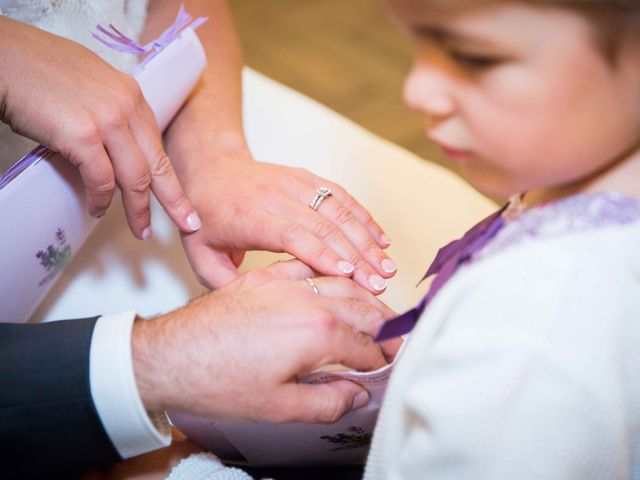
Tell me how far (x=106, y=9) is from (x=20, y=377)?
1.75ft

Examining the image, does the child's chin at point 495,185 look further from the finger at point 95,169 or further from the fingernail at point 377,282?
the finger at point 95,169

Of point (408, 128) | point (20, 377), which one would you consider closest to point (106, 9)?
point (20, 377)

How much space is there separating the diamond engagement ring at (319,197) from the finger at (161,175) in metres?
0.14

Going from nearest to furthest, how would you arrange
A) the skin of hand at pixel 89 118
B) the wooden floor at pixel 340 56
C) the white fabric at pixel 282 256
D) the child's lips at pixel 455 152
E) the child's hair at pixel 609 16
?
the child's hair at pixel 609 16 < the child's lips at pixel 455 152 < the skin of hand at pixel 89 118 < the white fabric at pixel 282 256 < the wooden floor at pixel 340 56

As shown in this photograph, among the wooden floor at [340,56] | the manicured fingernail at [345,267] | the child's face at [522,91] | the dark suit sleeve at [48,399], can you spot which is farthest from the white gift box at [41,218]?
the wooden floor at [340,56]

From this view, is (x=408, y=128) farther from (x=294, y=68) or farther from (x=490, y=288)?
(x=490, y=288)

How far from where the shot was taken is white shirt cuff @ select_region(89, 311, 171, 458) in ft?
2.11

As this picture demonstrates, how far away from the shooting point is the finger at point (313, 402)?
2.06ft

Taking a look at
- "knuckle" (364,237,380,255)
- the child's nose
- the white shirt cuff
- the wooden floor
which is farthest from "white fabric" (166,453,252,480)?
the wooden floor

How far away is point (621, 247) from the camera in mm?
508

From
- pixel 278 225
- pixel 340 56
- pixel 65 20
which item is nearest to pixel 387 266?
pixel 278 225

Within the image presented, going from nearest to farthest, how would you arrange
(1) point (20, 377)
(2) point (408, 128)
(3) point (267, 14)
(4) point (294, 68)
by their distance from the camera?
(1) point (20, 377), (2) point (408, 128), (4) point (294, 68), (3) point (267, 14)

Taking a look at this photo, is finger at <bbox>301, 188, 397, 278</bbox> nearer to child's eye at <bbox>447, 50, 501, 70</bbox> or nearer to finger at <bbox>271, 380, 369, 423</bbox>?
finger at <bbox>271, 380, 369, 423</bbox>

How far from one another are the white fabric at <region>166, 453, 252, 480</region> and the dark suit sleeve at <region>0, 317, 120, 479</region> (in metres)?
0.06
